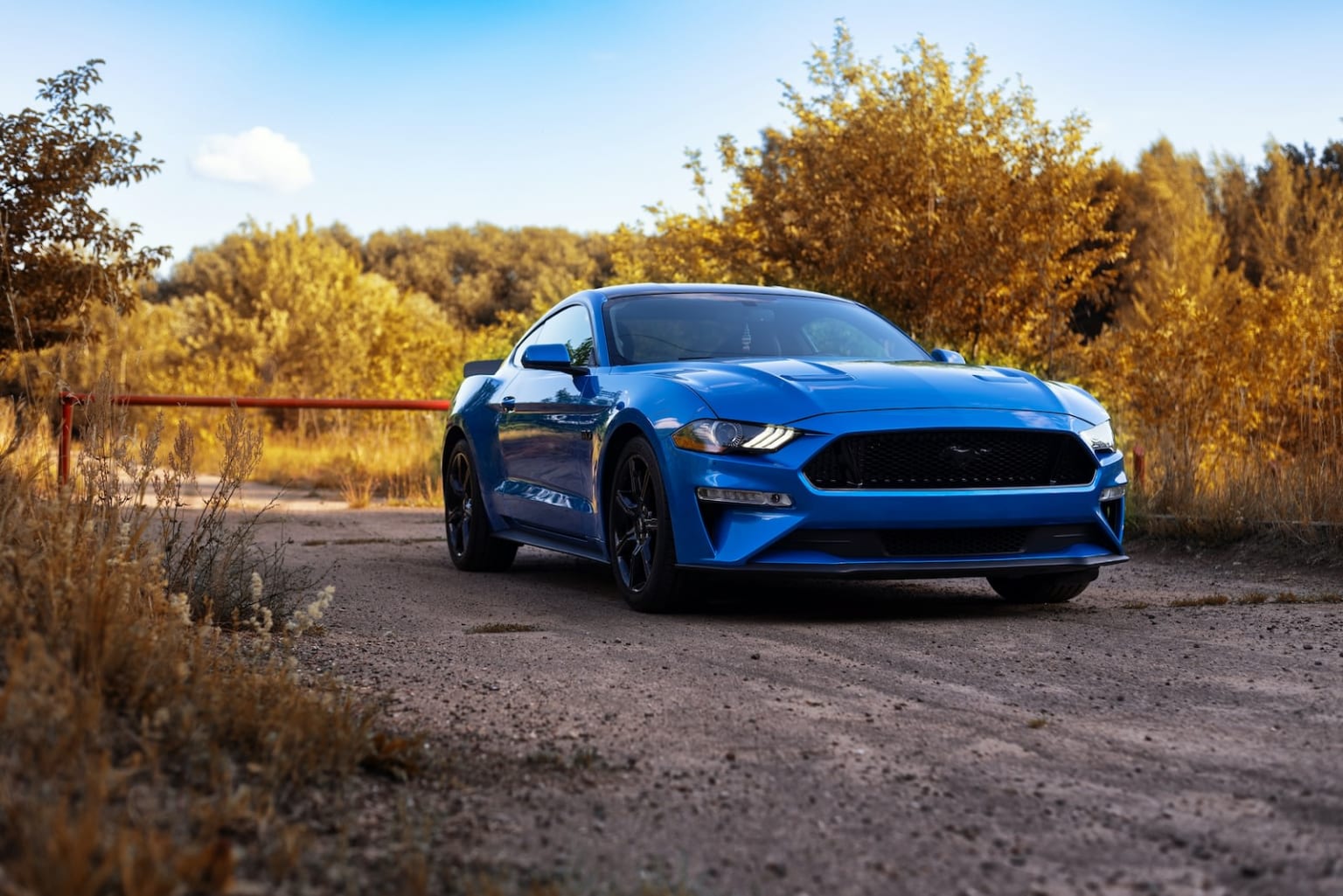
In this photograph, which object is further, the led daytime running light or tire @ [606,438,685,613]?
tire @ [606,438,685,613]

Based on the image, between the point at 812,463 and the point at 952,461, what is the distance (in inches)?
24.9

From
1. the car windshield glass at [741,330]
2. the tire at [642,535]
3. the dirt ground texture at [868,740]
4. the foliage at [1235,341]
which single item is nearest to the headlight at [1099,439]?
the dirt ground texture at [868,740]

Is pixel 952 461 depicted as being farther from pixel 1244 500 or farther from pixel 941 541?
pixel 1244 500

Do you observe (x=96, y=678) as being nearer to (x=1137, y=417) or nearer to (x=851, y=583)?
(x=851, y=583)

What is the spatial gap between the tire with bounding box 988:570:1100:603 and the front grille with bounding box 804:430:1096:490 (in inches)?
24.3

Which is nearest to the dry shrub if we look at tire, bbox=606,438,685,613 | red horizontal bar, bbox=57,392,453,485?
tire, bbox=606,438,685,613

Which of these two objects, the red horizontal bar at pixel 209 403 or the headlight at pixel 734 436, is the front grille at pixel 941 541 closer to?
the headlight at pixel 734 436

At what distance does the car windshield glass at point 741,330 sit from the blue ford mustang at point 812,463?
0.02 meters

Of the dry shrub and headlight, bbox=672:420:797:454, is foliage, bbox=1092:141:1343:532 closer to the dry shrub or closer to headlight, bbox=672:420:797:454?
headlight, bbox=672:420:797:454

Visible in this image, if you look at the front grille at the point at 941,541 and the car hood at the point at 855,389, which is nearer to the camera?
the front grille at the point at 941,541

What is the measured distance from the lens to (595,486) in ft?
24.7

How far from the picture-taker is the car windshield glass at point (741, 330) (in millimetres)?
7887

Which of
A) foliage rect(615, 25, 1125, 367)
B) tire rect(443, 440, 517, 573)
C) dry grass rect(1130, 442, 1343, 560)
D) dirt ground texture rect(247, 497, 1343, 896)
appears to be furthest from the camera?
foliage rect(615, 25, 1125, 367)

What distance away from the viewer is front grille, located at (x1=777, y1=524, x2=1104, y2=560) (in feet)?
21.2
